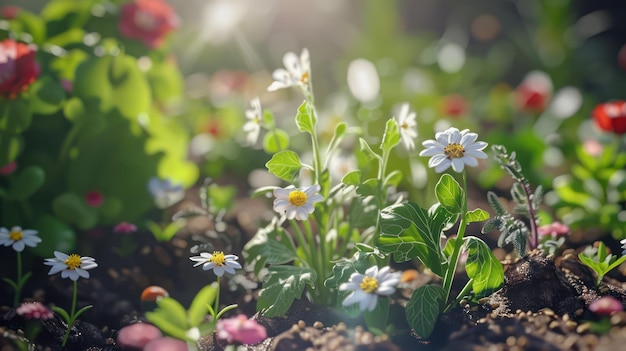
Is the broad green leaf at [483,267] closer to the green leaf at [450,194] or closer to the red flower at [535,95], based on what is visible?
the green leaf at [450,194]

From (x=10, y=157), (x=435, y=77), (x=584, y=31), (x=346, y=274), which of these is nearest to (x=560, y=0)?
(x=584, y=31)

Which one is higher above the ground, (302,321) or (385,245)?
(385,245)

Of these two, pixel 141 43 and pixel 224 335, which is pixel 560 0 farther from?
pixel 224 335

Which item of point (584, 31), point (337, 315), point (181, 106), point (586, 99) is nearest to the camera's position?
point (337, 315)

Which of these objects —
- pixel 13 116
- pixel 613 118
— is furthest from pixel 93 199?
pixel 613 118

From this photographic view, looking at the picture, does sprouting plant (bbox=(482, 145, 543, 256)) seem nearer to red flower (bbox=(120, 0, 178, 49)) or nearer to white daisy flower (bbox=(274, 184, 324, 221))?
white daisy flower (bbox=(274, 184, 324, 221))

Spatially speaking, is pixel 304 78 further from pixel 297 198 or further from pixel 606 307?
pixel 606 307

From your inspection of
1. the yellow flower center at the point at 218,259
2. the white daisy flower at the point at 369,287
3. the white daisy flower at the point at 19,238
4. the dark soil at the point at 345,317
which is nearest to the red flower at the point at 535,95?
the dark soil at the point at 345,317
